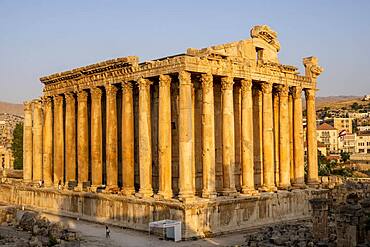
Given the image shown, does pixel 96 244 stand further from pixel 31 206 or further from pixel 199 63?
pixel 31 206

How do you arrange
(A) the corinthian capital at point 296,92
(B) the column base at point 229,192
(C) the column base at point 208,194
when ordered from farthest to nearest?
1. (A) the corinthian capital at point 296,92
2. (B) the column base at point 229,192
3. (C) the column base at point 208,194

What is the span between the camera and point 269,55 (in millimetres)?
33625

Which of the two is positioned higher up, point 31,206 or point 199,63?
point 199,63

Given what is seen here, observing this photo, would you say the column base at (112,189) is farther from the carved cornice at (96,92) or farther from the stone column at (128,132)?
the carved cornice at (96,92)

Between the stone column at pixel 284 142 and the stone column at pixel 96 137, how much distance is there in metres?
12.0

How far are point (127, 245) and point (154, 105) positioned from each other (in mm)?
10460

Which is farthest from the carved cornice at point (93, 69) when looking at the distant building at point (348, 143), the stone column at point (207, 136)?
the distant building at point (348, 143)

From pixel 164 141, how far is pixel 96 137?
7.88 m

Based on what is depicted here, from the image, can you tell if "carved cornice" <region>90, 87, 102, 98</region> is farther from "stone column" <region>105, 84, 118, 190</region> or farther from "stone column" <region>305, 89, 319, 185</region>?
"stone column" <region>305, 89, 319, 185</region>

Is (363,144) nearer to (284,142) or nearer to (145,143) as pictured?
(284,142)

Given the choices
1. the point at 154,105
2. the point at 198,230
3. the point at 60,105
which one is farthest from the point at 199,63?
the point at 60,105

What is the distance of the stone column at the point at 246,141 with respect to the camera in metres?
30.3

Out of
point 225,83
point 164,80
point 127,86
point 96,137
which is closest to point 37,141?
point 96,137

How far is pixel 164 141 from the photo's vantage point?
2830 centimetres
